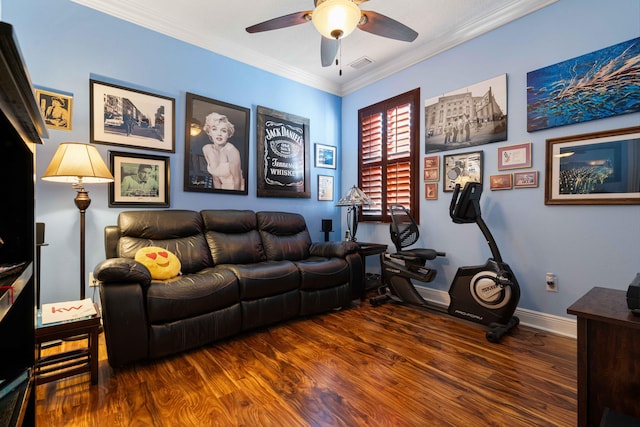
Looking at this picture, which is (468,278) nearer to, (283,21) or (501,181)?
(501,181)

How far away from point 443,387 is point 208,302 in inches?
62.2

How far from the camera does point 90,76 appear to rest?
8.18 ft

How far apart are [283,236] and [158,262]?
1.42m

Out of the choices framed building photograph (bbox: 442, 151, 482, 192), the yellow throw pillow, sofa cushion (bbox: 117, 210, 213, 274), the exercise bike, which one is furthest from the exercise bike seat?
the yellow throw pillow

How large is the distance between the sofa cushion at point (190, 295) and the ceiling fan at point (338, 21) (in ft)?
6.08

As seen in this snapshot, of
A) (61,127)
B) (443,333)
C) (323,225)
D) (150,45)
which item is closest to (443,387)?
(443,333)

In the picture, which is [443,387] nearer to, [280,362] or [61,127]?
[280,362]

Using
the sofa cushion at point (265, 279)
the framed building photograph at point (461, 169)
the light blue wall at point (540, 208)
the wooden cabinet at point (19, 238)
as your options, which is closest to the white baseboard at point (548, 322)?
the light blue wall at point (540, 208)

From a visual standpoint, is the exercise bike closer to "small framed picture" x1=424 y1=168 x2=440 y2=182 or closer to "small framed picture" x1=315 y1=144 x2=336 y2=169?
"small framed picture" x1=424 y1=168 x2=440 y2=182

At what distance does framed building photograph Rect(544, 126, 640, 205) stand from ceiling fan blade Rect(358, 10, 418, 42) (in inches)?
58.6

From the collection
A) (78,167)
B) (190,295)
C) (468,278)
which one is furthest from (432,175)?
(78,167)

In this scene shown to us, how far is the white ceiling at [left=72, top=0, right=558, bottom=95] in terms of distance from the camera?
261cm

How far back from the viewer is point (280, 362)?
1.93 meters

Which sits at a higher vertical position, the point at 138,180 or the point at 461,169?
the point at 461,169
